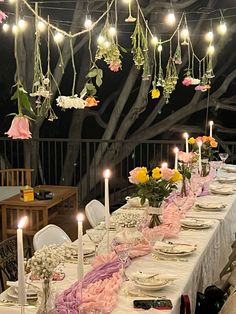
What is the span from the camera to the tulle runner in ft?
6.24

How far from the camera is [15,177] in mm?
6688

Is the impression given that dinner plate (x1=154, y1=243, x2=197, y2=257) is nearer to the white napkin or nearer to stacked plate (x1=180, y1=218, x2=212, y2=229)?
the white napkin

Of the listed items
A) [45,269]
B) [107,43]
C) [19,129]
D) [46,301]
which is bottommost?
[46,301]

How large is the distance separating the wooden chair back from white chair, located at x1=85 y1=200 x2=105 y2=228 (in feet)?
8.67

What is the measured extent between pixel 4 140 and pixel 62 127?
100 centimetres

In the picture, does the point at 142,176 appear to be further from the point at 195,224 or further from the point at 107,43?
the point at 107,43

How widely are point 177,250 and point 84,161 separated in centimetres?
577

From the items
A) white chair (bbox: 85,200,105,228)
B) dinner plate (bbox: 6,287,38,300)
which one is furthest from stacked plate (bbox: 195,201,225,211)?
dinner plate (bbox: 6,287,38,300)

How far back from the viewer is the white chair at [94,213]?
374cm

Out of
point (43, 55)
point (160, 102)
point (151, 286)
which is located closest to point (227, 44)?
point (160, 102)

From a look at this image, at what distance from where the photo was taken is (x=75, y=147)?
8227 millimetres

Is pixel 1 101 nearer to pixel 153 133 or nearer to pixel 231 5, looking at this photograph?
pixel 153 133

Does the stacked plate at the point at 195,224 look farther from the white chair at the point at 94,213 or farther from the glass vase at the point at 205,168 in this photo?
the glass vase at the point at 205,168

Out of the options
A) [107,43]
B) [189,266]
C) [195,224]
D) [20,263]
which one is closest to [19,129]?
[20,263]
